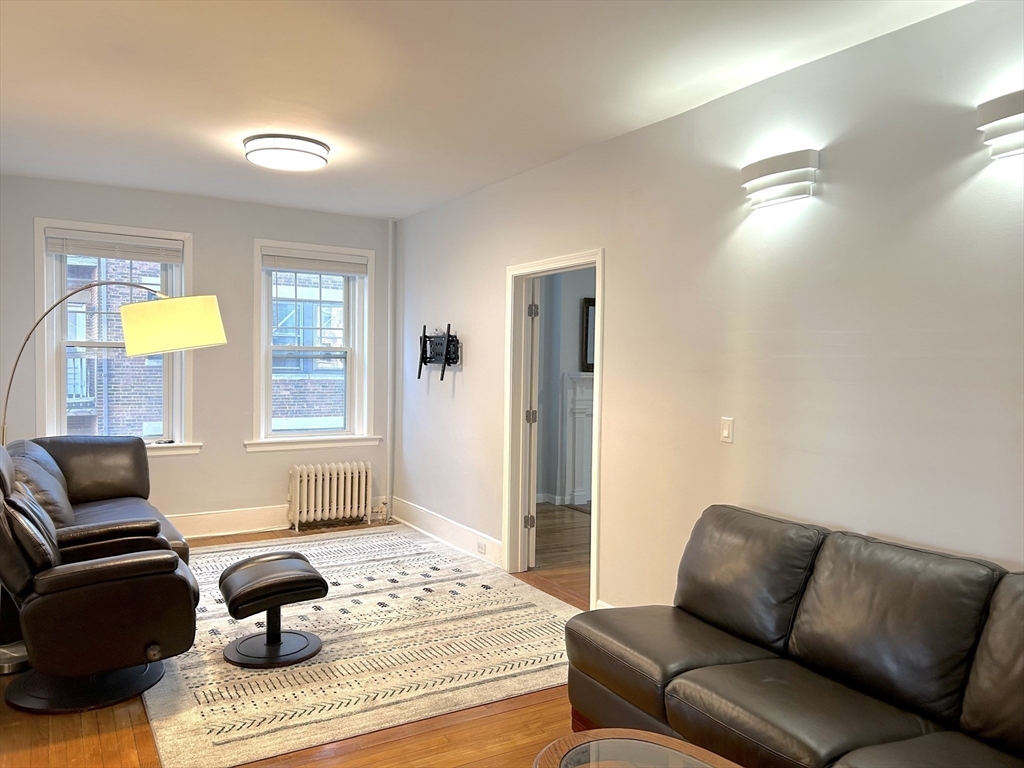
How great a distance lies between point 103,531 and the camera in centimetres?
354

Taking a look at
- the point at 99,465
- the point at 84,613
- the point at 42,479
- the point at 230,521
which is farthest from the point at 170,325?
the point at 230,521

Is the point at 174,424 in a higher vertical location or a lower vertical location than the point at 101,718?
higher

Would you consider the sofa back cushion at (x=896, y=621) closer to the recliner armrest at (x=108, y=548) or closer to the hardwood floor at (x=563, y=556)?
the hardwood floor at (x=563, y=556)

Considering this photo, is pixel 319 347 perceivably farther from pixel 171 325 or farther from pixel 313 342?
pixel 171 325

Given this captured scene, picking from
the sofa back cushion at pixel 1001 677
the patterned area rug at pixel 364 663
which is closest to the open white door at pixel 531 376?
the patterned area rug at pixel 364 663

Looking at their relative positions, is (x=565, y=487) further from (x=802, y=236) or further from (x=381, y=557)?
(x=802, y=236)

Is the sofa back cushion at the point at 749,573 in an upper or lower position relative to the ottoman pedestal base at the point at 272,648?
upper

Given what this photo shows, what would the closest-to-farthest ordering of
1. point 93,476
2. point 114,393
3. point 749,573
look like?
point 749,573, point 93,476, point 114,393

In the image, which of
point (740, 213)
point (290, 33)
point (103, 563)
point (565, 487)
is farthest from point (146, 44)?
point (565, 487)

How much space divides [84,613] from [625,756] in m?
2.18

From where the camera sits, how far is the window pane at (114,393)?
5.49 metres

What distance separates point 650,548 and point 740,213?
172 centimetres

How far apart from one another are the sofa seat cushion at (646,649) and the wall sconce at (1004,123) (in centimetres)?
183

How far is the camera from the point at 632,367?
391cm
